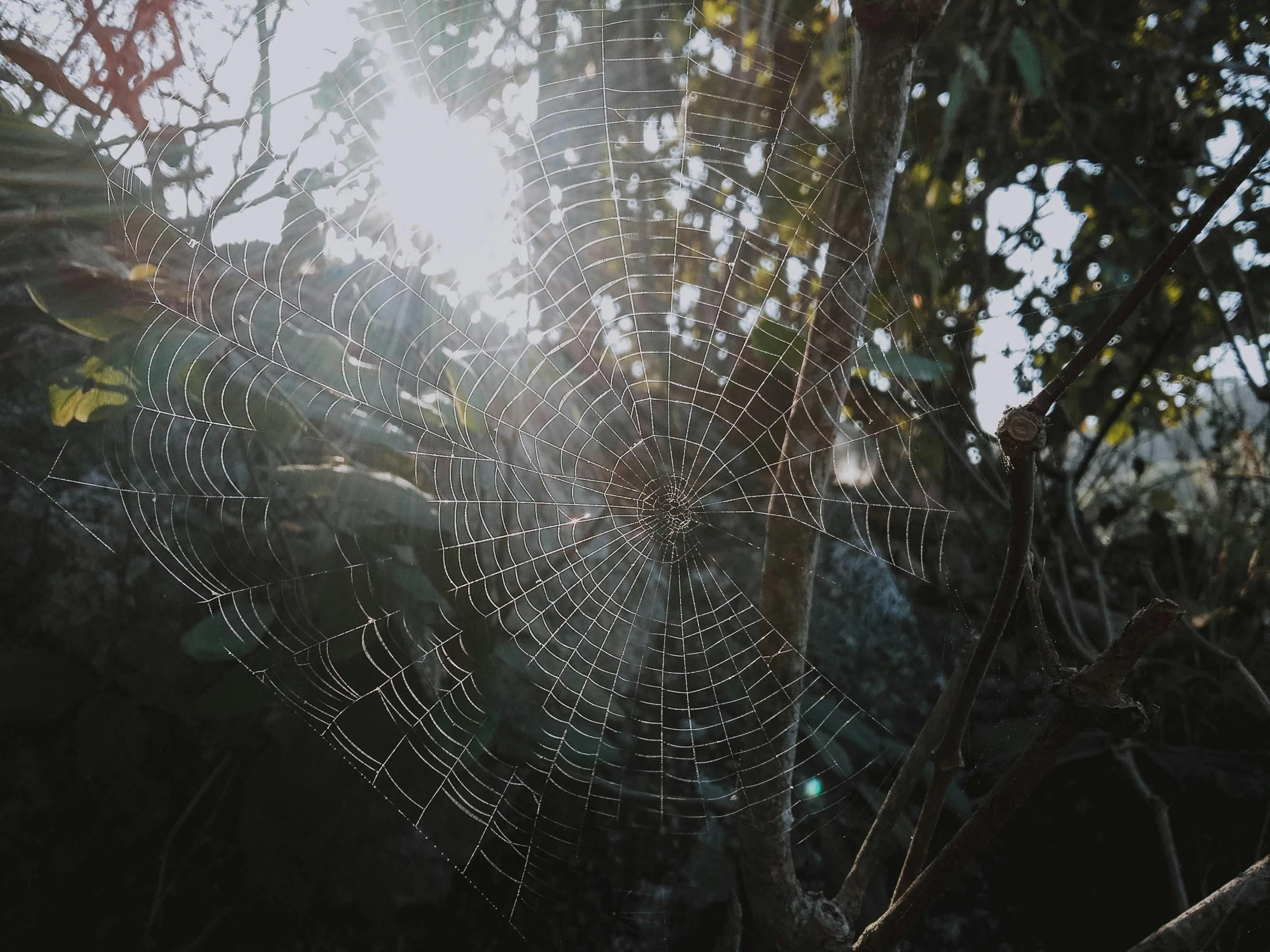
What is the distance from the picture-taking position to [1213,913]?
0.98 m

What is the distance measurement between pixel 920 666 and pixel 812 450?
30.8 inches

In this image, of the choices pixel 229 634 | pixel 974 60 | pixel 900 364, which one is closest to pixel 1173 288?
pixel 974 60

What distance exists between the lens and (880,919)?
44.1 inches

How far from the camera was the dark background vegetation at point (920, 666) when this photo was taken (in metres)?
1.72

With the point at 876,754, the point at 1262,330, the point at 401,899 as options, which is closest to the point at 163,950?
the point at 401,899

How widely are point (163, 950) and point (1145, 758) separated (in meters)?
2.35

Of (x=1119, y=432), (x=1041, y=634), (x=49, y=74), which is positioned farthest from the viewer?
(x=1119, y=432)

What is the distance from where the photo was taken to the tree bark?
1381mm

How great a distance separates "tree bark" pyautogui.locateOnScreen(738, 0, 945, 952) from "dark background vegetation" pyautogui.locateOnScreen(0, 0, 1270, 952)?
253 millimetres

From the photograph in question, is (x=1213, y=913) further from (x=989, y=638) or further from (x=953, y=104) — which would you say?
(x=953, y=104)

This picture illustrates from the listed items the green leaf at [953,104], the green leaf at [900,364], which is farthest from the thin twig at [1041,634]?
the green leaf at [953,104]

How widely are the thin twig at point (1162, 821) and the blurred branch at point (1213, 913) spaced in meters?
0.74

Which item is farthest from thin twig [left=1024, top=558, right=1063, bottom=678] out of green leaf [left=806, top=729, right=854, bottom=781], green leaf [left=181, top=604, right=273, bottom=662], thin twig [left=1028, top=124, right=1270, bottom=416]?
green leaf [left=181, top=604, right=273, bottom=662]

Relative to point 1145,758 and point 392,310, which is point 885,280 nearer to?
point 392,310
